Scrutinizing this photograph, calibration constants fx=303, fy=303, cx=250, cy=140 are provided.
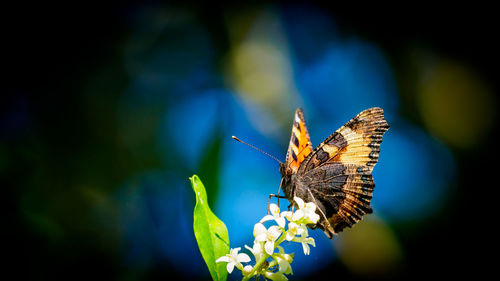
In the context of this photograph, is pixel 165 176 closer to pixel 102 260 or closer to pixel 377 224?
pixel 102 260

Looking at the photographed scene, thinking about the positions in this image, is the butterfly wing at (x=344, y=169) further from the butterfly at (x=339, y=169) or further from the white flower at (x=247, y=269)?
the white flower at (x=247, y=269)

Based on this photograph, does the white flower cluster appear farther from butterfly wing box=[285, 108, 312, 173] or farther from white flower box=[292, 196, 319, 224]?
butterfly wing box=[285, 108, 312, 173]

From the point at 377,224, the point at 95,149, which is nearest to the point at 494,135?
the point at 377,224

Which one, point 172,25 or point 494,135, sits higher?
point 172,25

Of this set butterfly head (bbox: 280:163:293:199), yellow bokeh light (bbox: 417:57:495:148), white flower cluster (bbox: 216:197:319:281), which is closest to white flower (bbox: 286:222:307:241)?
white flower cluster (bbox: 216:197:319:281)

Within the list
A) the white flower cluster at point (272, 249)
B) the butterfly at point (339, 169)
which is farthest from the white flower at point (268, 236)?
the butterfly at point (339, 169)
